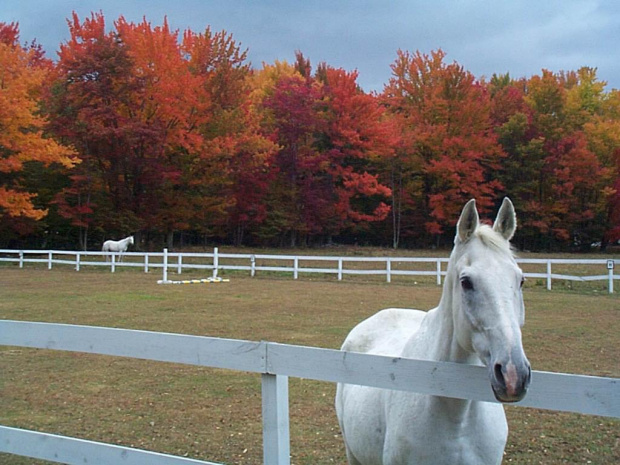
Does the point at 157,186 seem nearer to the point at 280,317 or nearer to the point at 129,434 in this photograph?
the point at 280,317

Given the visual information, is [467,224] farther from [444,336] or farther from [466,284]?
[444,336]

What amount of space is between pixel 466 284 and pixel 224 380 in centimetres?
547

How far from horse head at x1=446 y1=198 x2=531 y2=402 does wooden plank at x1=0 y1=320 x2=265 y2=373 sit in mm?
1048

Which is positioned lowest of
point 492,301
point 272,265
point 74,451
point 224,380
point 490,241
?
point 224,380

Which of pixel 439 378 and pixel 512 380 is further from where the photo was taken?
pixel 439 378

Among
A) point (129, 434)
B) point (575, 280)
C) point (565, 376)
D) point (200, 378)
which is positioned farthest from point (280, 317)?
point (575, 280)

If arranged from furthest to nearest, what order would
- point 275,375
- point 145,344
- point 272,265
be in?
point 272,265 < point 145,344 < point 275,375

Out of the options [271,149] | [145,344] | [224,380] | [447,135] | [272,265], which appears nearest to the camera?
[145,344]

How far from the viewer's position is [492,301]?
2.32 meters

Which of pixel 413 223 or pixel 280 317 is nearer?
pixel 280 317

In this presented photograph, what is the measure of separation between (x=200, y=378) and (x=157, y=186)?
83.7 feet

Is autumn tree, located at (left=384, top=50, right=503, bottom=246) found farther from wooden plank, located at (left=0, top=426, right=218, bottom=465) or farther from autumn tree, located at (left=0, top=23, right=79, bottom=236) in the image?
wooden plank, located at (left=0, top=426, right=218, bottom=465)

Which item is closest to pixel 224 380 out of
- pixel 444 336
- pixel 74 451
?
pixel 74 451

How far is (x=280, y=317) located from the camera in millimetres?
12000
